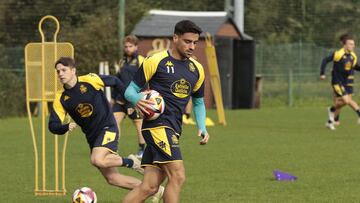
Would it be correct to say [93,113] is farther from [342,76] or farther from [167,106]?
[342,76]

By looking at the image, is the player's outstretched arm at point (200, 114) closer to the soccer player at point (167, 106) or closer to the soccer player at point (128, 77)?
the soccer player at point (167, 106)

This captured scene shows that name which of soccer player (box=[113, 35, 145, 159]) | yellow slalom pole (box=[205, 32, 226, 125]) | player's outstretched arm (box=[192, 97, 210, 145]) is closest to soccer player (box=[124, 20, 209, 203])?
player's outstretched arm (box=[192, 97, 210, 145])

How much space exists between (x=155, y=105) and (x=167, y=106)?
250 mm

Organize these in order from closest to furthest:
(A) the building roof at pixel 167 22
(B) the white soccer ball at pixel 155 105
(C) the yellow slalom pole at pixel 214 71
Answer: (B) the white soccer ball at pixel 155 105, (C) the yellow slalom pole at pixel 214 71, (A) the building roof at pixel 167 22

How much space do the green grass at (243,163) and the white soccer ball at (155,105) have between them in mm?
2527

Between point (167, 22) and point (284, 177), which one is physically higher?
point (284, 177)

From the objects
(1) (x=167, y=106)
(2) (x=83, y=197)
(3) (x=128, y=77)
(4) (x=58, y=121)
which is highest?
(1) (x=167, y=106)

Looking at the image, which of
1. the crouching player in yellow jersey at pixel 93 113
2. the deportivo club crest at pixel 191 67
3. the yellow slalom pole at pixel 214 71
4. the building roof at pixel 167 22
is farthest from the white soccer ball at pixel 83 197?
the building roof at pixel 167 22

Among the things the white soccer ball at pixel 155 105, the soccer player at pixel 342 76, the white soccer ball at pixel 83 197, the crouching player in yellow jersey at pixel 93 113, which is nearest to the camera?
the white soccer ball at pixel 155 105

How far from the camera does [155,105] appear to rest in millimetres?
8578

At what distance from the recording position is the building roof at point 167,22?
32.5 meters

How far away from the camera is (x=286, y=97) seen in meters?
35.3

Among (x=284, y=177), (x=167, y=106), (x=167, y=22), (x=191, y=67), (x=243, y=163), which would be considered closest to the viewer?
(x=167, y=106)

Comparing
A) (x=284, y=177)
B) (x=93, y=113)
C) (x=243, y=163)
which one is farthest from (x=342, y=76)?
(x=93, y=113)
